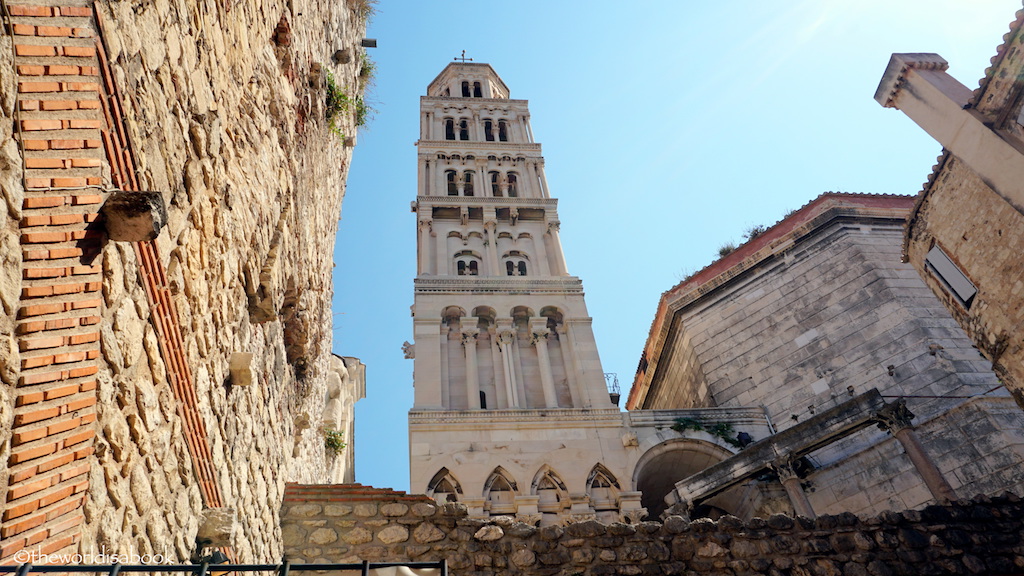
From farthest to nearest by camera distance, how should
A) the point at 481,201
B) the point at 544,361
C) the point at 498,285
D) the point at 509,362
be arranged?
the point at 481,201
the point at 498,285
the point at 544,361
the point at 509,362

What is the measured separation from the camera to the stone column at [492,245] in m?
22.5

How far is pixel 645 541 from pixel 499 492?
797 cm

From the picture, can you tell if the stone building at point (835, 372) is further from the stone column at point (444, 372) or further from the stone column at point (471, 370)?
the stone column at point (444, 372)

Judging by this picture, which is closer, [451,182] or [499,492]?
[499,492]

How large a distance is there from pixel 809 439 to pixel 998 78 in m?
7.40

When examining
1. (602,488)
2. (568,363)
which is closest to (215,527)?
(602,488)

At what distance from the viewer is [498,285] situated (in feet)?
70.0

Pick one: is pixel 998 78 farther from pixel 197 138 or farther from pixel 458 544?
pixel 197 138

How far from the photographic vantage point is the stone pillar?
1836 centimetres

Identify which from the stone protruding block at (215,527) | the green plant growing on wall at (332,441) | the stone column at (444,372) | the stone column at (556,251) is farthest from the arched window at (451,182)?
the stone protruding block at (215,527)

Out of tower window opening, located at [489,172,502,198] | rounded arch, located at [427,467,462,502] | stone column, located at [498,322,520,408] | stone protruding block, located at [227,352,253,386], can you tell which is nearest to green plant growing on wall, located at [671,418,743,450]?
stone column, located at [498,322,520,408]

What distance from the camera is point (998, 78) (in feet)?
33.5

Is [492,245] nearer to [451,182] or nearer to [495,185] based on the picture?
→ [495,185]

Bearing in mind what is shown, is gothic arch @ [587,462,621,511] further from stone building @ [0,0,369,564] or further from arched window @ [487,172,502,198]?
arched window @ [487,172,502,198]
